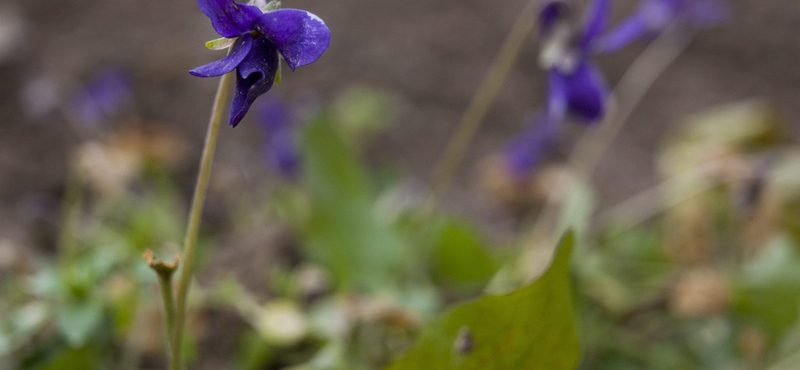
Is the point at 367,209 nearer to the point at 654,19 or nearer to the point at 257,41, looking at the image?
the point at 654,19

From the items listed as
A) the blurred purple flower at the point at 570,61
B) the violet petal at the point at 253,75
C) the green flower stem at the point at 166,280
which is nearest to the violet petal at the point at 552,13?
the blurred purple flower at the point at 570,61

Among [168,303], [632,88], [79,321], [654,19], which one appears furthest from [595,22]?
[632,88]

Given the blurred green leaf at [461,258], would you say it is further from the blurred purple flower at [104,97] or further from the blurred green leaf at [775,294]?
the blurred purple flower at [104,97]

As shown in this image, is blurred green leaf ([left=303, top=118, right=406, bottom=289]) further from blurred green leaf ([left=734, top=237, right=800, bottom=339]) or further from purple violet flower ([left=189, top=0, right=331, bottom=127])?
purple violet flower ([left=189, top=0, right=331, bottom=127])

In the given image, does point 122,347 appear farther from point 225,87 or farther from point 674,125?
point 674,125

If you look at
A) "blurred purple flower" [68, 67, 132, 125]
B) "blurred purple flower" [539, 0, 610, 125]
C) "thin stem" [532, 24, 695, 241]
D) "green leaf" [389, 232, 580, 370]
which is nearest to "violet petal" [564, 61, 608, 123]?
"blurred purple flower" [539, 0, 610, 125]

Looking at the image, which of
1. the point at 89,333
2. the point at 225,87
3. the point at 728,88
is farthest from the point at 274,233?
the point at 728,88
